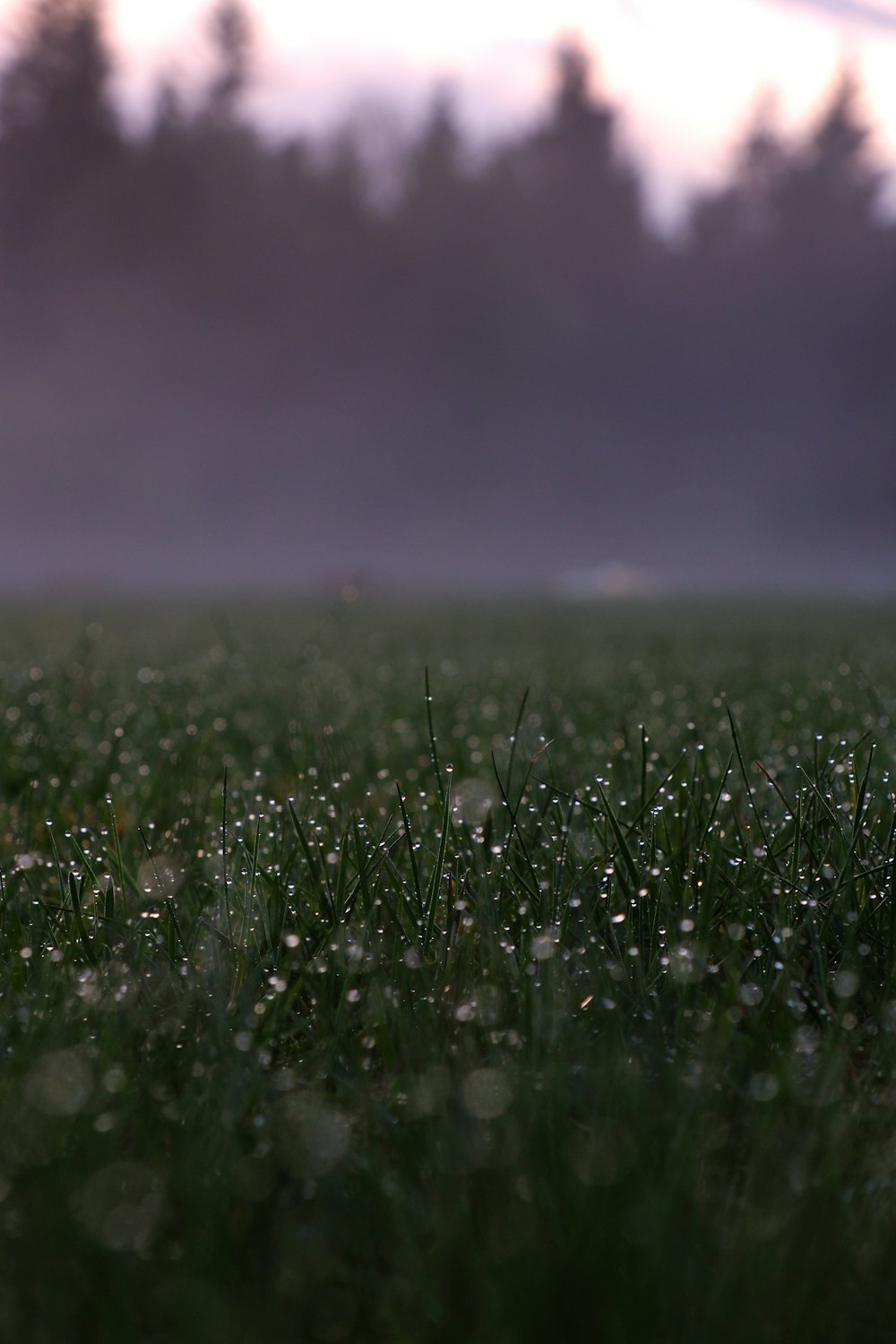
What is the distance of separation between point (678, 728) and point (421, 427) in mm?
55698

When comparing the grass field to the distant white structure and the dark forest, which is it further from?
the dark forest

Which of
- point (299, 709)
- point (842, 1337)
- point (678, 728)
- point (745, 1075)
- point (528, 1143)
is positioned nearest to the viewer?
point (842, 1337)

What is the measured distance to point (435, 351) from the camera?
185ft

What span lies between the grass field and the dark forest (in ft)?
160

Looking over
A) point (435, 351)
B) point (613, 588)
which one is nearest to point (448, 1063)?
point (613, 588)

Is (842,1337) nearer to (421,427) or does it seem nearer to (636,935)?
(636,935)

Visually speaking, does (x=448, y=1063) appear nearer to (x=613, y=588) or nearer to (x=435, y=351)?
(x=613, y=588)

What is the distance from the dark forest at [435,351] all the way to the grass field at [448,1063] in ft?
160

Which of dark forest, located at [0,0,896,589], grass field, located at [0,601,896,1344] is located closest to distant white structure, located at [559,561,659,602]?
grass field, located at [0,601,896,1344]

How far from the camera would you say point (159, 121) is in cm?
5069

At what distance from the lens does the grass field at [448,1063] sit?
0.92 meters

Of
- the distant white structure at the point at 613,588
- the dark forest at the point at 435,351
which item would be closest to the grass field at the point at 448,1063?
the distant white structure at the point at 613,588

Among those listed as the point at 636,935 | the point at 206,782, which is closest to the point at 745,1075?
the point at 636,935

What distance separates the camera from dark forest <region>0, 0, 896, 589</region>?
52.3m
